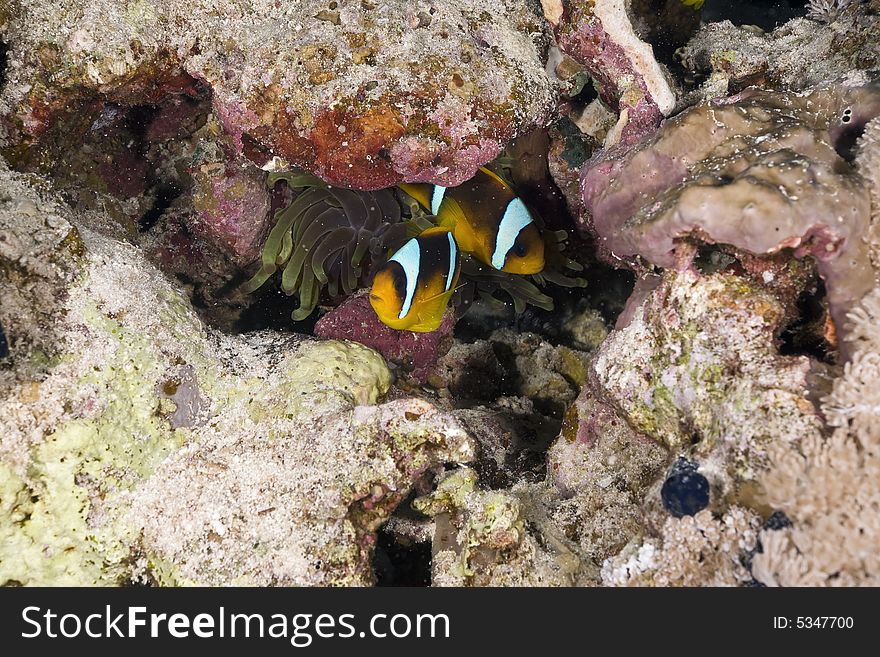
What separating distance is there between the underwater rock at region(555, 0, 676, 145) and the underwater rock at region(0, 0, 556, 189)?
0.24m

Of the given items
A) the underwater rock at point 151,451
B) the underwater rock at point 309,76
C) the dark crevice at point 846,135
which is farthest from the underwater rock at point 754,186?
the underwater rock at point 151,451

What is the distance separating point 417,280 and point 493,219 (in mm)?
599

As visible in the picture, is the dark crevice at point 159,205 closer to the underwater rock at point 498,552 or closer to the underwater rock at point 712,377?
the underwater rock at point 498,552

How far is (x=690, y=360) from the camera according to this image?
192cm

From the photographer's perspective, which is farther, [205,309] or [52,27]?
[205,309]

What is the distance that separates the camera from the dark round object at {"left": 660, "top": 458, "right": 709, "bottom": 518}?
1.71 m

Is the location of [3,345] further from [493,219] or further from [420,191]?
[493,219]

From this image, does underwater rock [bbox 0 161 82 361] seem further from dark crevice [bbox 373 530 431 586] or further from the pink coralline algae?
dark crevice [bbox 373 530 431 586]

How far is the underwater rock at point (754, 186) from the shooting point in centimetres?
166

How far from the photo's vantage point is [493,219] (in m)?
3.07

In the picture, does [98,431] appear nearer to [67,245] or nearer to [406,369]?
[67,245]
